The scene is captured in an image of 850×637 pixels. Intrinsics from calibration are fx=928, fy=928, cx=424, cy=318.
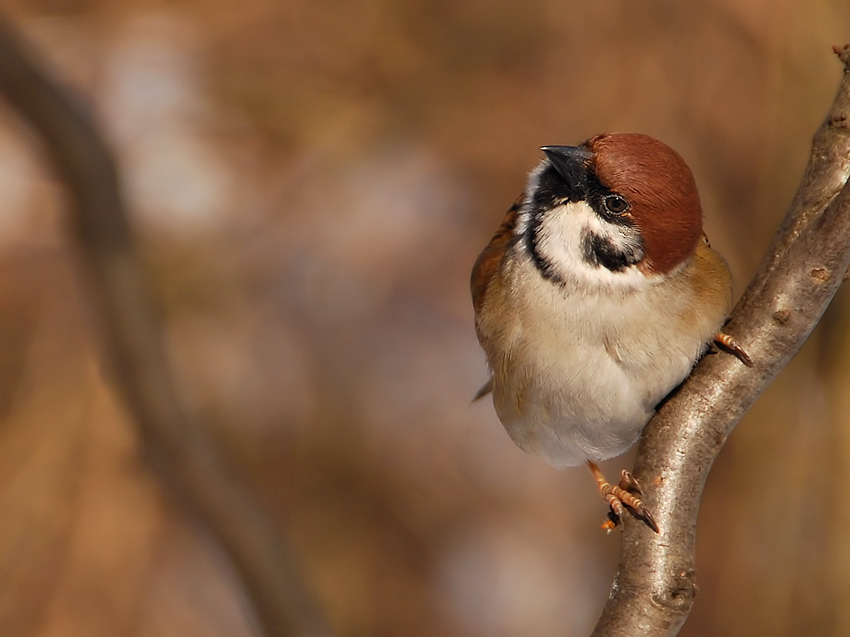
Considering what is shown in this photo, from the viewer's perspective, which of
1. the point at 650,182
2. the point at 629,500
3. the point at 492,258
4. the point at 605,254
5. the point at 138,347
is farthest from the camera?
the point at 138,347

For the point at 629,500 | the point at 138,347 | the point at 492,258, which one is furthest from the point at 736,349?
the point at 138,347

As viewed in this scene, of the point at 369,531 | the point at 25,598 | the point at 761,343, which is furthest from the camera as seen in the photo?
the point at 369,531

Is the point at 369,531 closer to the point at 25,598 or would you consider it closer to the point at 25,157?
the point at 25,598

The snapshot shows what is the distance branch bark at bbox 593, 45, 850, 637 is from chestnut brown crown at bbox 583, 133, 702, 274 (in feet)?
0.81

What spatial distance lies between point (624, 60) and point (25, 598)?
3.56 meters

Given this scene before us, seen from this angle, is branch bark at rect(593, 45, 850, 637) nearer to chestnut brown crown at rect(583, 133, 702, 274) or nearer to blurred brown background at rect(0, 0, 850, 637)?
chestnut brown crown at rect(583, 133, 702, 274)

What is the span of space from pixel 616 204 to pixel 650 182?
0.30 ft

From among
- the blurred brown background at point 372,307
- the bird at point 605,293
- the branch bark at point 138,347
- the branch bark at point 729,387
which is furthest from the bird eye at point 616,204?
the blurred brown background at point 372,307

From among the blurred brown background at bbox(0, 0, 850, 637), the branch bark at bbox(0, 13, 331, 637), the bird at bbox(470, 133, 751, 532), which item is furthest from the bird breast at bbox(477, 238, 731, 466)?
the blurred brown background at bbox(0, 0, 850, 637)

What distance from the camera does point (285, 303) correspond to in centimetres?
444

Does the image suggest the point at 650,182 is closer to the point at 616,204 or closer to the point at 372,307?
the point at 616,204

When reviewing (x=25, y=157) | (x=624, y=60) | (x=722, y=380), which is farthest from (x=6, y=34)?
(x=624, y=60)

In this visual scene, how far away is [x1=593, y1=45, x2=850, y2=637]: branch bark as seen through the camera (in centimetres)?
157

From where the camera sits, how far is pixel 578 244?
199 centimetres
